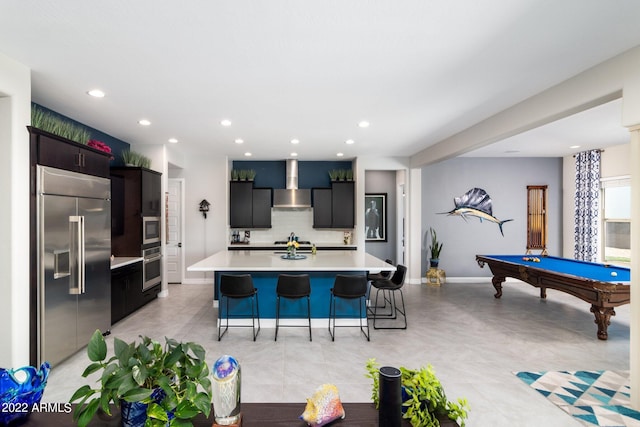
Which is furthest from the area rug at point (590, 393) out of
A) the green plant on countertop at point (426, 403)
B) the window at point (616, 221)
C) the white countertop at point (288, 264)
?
the window at point (616, 221)

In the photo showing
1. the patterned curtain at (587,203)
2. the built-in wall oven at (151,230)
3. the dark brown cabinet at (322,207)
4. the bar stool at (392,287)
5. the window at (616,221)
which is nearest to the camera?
the bar stool at (392,287)

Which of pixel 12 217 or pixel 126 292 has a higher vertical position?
pixel 12 217

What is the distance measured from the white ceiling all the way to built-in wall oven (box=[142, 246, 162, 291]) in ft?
7.41

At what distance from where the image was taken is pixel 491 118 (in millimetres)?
4555

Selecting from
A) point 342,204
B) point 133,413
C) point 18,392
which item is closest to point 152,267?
point 342,204

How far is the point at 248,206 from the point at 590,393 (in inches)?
256

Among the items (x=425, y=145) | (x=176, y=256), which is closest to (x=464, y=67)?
(x=425, y=145)

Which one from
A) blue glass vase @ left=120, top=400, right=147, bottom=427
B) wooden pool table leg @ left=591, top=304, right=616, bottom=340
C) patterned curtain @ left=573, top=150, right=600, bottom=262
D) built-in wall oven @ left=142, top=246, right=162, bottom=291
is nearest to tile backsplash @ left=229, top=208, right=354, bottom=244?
built-in wall oven @ left=142, top=246, right=162, bottom=291

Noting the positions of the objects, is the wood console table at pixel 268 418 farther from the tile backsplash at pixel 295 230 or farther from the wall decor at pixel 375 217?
the wall decor at pixel 375 217

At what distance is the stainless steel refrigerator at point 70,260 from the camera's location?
319cm

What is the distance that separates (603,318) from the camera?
165 inches

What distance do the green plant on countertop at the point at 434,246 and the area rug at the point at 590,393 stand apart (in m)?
4.23

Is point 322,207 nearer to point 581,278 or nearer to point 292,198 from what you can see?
point 292,198

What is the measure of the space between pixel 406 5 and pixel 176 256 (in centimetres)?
710
